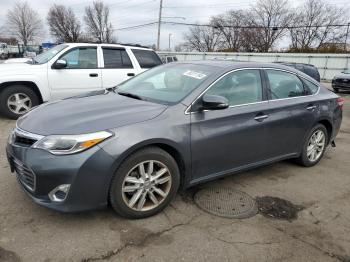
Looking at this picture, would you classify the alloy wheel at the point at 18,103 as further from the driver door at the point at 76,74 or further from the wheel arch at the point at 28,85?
the driver door at the point at 76,74

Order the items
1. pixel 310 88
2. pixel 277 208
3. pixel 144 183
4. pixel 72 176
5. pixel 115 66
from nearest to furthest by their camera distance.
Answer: pixel 72 176 → pixel 144 183 → pixel 277 208 → pixel 310 88 → pixel 115 66

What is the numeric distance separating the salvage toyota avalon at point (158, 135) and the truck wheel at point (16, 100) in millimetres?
3557

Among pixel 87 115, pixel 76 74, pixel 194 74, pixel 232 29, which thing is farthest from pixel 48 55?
pixel 232 29

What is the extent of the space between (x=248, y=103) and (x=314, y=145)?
171 cm

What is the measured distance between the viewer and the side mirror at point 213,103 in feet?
11.1

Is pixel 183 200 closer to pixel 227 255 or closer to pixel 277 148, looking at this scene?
pixel 227 255

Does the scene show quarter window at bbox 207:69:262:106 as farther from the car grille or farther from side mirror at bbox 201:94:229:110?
the car grille

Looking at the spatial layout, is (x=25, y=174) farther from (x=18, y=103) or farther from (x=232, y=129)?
(x=18, y=103)

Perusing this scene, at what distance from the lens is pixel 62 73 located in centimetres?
725

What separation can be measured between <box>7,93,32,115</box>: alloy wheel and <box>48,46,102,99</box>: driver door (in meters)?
0.54

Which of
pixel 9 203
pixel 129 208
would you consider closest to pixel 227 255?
pixel 129 208

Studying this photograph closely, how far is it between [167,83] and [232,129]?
0.98 meters

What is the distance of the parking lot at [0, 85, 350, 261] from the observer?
2727 millimetres

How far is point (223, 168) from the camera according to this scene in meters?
3.77
